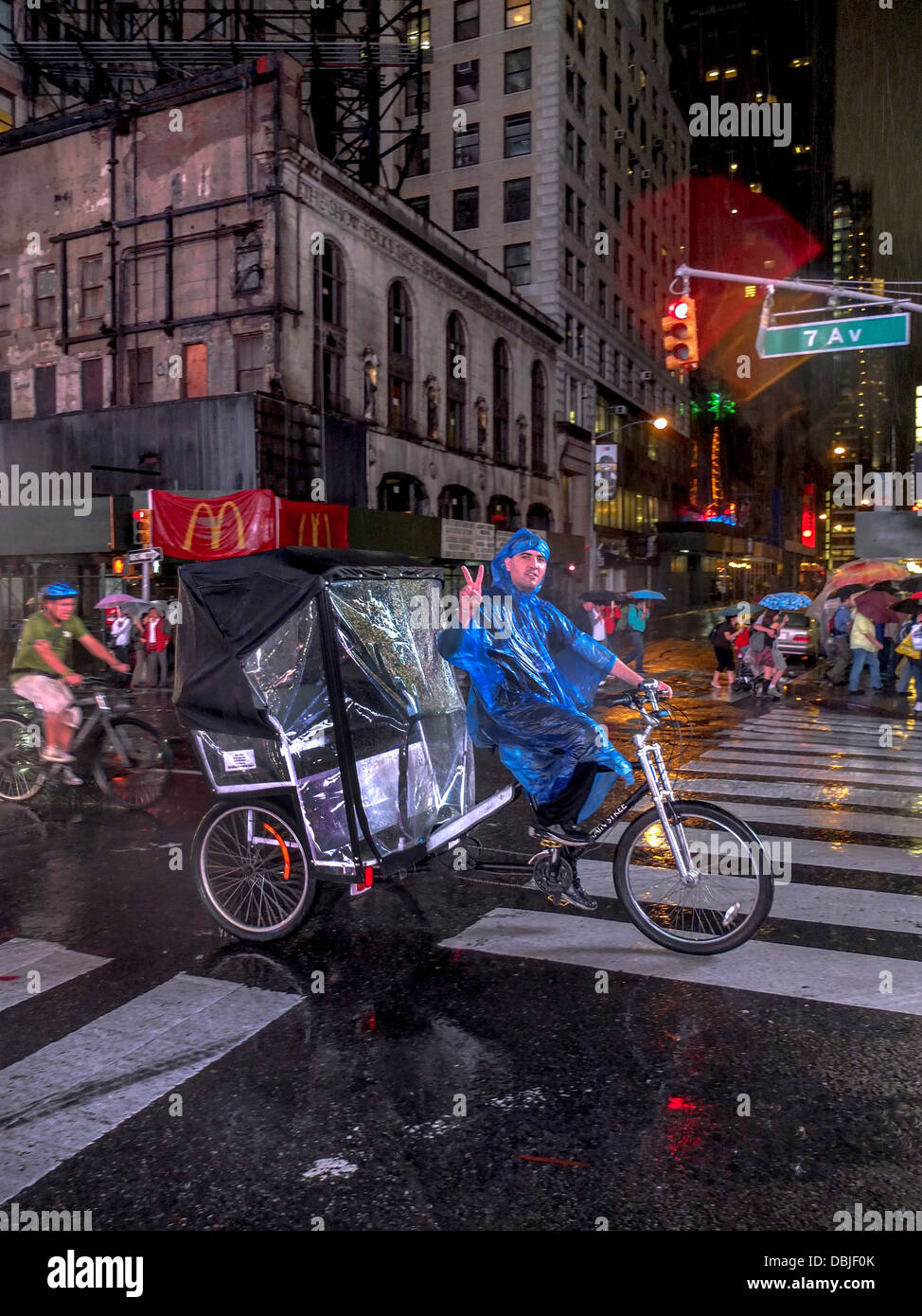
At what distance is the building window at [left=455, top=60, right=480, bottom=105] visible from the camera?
44.1 metres

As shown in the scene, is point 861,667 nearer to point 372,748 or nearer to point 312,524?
point 312,524

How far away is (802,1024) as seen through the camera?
3895 mm

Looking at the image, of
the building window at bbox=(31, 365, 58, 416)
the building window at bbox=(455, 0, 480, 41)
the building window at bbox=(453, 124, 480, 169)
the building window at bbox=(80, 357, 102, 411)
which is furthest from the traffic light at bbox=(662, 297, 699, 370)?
the building window at bbox=(455, 0, 480, 41)

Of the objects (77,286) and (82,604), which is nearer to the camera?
(82,604)

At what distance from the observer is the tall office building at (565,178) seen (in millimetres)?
42969

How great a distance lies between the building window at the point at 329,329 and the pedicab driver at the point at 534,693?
75.8 ft

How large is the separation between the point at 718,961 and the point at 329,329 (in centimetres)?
2579

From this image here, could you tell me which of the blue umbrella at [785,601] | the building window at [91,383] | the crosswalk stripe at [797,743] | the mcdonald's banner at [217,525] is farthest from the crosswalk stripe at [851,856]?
the building window at [91,383]

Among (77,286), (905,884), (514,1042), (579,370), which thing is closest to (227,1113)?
(514,1042)

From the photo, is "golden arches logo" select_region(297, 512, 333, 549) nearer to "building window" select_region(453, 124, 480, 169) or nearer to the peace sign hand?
the peace sign hand

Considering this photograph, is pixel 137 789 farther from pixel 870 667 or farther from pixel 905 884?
pixel 870 667

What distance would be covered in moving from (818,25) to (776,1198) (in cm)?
19158

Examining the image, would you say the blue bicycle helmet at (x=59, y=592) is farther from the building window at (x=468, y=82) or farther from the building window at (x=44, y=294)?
the building window at (x=468, y=82)

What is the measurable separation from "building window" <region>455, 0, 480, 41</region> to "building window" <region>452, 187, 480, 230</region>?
679 centimetres
